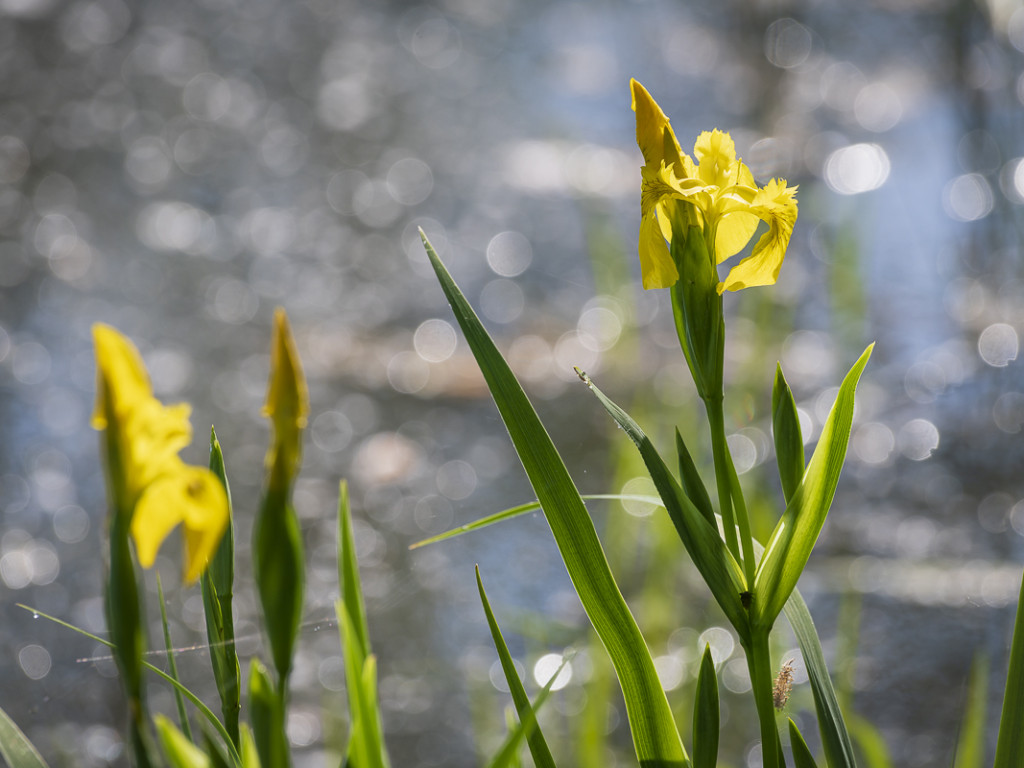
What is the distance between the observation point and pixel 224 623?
0.29 meters

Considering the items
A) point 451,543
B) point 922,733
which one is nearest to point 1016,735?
point 922,733

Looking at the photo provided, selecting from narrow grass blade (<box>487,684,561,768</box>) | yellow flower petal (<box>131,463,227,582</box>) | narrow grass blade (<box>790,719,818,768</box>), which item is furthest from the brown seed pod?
yellow flower petal (<box>131,463,227,582</box>)

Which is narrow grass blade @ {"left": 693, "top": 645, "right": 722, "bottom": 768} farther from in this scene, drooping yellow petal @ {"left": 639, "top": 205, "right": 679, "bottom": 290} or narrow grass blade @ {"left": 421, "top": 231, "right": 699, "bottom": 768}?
drooping yellow petal @ {"left": 639, "top": 205, "right": 679, "bottom": 290}

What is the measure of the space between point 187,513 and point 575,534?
14 centimetres

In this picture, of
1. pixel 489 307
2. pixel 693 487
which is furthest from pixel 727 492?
pixel 489 307

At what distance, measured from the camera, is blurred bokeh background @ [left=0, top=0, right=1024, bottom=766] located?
956 millimetres

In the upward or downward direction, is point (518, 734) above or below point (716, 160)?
below

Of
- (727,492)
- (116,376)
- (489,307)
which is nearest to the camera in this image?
(116,376)

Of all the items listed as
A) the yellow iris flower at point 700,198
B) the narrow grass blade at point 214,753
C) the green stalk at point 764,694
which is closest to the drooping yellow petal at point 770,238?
the yellow iris flower at point 700,198

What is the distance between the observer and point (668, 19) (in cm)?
286

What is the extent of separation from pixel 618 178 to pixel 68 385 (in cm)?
134

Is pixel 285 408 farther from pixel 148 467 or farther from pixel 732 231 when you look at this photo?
pixel 732 231

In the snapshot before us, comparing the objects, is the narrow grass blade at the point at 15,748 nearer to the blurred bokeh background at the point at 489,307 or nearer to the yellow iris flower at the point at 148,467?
the yellow iris flower at the point at 148,467

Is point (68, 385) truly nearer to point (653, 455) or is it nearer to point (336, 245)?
point (336, 245)
